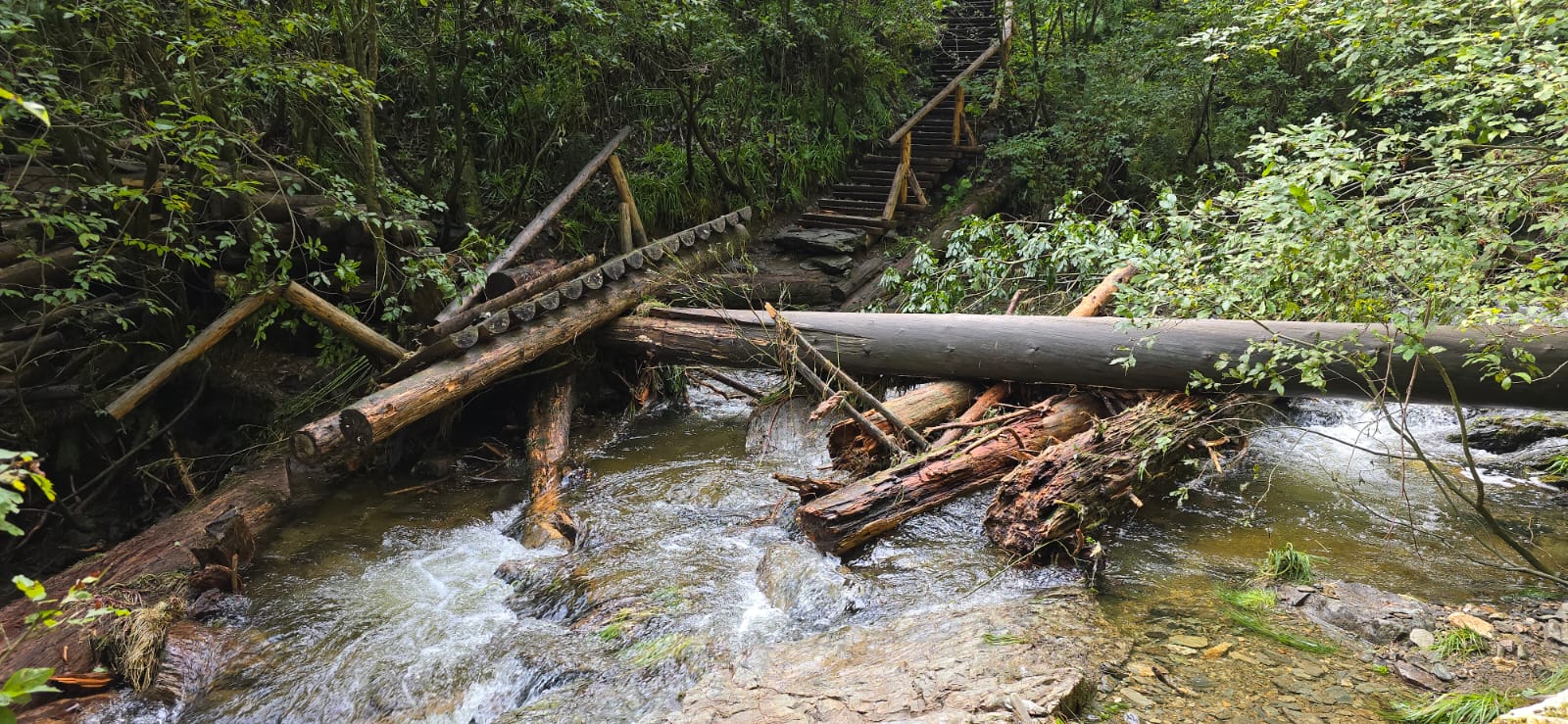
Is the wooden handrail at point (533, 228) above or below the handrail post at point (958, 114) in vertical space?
below

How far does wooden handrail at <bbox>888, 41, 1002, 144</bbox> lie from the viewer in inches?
450

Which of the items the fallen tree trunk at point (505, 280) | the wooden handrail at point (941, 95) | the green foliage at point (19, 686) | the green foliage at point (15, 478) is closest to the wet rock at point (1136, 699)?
the green foliage at point (19, 686)

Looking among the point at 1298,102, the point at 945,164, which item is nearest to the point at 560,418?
the point at 945,164

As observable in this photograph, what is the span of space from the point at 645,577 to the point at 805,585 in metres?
0.97

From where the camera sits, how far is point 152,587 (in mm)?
4648

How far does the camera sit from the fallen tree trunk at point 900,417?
564 centimetres

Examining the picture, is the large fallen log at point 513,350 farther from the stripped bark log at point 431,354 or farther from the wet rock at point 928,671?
the wet rock at point 928,671

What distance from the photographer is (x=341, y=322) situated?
6.09m

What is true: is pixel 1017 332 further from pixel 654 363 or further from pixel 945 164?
pixel 945 164

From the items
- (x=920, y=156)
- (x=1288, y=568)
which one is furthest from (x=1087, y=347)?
(x=920, y=156)

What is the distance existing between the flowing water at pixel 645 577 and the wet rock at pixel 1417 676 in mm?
904

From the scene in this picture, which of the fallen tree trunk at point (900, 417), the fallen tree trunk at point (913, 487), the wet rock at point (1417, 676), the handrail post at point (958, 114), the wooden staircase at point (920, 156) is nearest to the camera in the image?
the wet rock at point (1417, 676)

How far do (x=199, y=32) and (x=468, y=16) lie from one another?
334 cm

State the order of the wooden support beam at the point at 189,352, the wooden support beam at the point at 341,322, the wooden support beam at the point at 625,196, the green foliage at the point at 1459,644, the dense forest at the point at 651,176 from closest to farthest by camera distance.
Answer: the green foliage at the point at 1459,644 → the dense forest at the point at 651,176 → the wooden support beam at the point at 189,352 → the wooden support beam at the point at 341,322 → the wooden support beam at the point at 625,196
